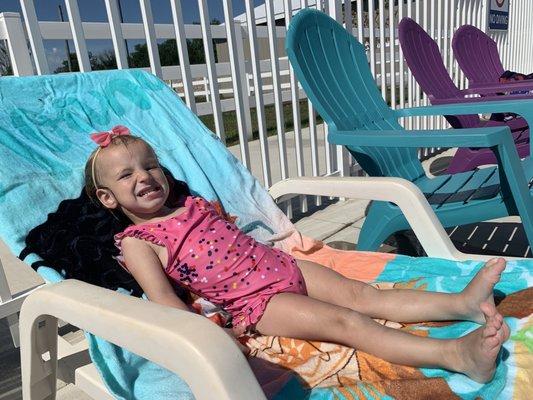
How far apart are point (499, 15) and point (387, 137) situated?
6.38 meters

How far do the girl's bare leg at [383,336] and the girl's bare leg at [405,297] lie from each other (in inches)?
5.1

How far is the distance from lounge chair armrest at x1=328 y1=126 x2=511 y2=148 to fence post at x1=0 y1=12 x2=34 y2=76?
1492mm

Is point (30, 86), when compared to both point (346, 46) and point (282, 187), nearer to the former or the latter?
point (282, 187)

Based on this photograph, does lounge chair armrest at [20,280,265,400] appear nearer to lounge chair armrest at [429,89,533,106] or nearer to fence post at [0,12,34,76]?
fence post at [0,12,34,76]

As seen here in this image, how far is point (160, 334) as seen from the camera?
841 millimetres

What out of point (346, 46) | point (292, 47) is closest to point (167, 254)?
A: point (292, 47)

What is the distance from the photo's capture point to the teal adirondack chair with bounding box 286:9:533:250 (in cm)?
180

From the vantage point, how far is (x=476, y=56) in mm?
4715

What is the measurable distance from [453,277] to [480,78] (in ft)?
12.1

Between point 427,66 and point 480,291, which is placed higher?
point 427,66

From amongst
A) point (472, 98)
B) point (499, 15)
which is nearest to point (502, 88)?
point (472, 98)

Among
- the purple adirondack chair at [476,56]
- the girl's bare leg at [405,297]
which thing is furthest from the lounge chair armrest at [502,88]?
the girl's bare leg at [405,297]

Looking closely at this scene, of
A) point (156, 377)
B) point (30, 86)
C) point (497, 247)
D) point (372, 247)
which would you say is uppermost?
point (30, 86)

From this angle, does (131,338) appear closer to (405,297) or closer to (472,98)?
(405,297)
